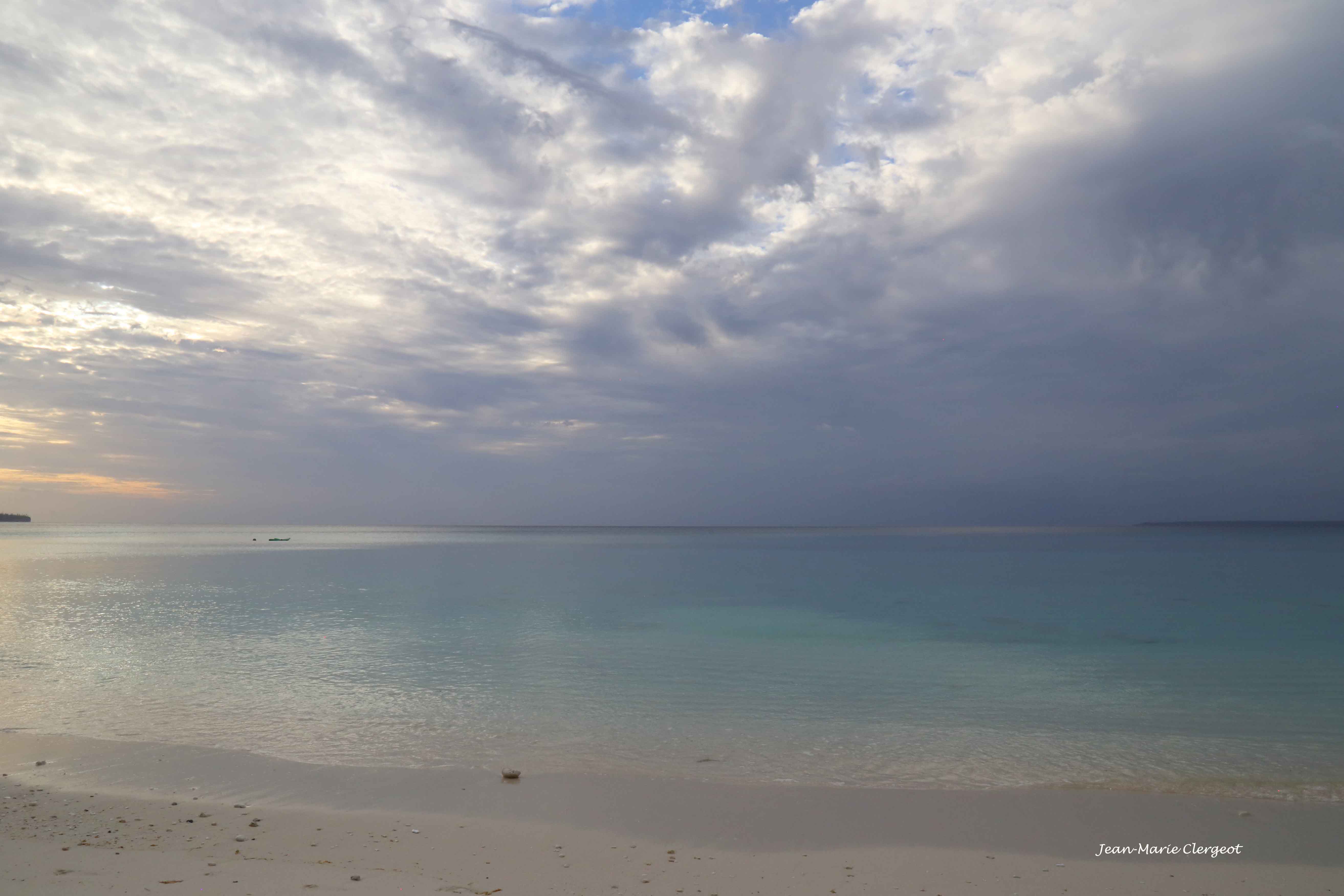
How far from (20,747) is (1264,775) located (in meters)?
17.6

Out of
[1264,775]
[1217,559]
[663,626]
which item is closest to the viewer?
[1264,775]

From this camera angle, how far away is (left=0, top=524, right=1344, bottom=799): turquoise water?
10438 mm

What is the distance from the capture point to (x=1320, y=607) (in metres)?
31.7

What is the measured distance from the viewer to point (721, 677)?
16516 millimetres

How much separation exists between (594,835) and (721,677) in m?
9.35

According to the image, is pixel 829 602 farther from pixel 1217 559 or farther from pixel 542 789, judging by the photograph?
pixel 1217 559

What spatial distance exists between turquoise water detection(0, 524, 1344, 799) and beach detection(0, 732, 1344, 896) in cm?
80

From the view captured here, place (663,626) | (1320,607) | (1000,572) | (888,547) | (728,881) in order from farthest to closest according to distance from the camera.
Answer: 1. (888,547)
2. (1000,572)
3. (1320,607)
4. (663,626)
5. (728,881)

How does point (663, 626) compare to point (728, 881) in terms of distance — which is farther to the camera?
point (663, 626)

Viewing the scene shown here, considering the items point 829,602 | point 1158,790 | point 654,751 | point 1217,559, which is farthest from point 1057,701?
point 1217,559

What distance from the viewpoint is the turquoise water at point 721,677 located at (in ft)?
34.2
